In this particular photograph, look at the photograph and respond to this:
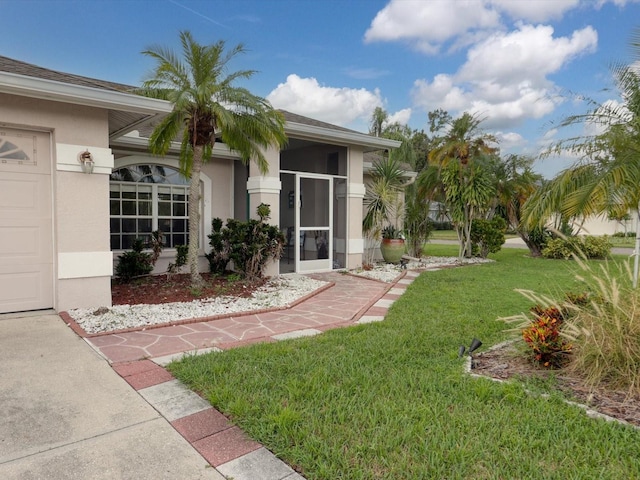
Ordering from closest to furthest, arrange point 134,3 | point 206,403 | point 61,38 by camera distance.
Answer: point 206,403, point 134,3, point 61,38

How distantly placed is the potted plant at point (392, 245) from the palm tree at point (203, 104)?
19.6 feet

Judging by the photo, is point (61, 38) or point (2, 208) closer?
point (2, 208)

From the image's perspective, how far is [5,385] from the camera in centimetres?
375

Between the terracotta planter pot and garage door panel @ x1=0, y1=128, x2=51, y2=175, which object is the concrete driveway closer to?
garage door panel @ x1=0, y1=128, x2=51, y2=175

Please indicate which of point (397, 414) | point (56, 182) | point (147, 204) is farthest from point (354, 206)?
point (397, 414)

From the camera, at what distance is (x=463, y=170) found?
545 inches

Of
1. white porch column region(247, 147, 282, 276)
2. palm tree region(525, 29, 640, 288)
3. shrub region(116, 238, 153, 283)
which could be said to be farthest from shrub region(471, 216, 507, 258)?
shrub region(116, 238, 153, 283)

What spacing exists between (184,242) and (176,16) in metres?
6.20

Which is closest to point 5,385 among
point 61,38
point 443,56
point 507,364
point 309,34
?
point 507,364

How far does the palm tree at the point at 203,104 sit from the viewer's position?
7.29 m

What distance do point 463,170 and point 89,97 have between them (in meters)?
11.3

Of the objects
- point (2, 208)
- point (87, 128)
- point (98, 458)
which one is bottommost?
point (98, 458)

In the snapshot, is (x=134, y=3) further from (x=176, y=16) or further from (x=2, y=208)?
(x=2, y=208)

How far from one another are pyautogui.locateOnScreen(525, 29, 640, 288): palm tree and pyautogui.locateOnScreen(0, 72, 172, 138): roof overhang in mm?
5899
